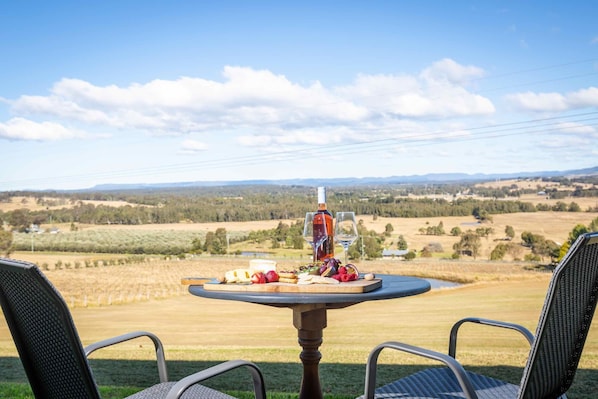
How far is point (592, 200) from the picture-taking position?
26.9ft

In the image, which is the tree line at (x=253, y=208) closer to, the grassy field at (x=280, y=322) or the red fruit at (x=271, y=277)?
the grassy field at (x=280, y=322)

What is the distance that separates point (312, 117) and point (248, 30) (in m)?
2.51

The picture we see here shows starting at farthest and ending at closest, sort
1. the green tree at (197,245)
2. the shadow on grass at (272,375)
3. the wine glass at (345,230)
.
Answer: the green tree at (197,245), the shadow on grass at (272,375), the wine glass at (345,230)

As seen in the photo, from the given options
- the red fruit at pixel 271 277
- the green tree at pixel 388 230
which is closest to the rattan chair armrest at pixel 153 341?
the red fruit at pixel 271 277

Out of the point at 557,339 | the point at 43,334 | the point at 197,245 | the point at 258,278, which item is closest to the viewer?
the point at 43,334

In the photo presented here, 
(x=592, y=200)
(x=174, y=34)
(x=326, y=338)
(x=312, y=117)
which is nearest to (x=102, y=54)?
(x=174, y=34)

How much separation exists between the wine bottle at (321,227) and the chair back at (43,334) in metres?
1.21

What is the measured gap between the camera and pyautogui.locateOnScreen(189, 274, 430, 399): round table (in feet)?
6.99

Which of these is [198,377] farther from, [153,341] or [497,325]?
[497,325]

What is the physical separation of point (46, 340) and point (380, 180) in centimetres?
776

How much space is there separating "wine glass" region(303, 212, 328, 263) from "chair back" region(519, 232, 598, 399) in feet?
3.49

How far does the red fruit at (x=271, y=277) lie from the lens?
2.38m

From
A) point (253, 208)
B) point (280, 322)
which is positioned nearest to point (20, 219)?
point (253, 208)

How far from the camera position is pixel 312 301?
209cm
